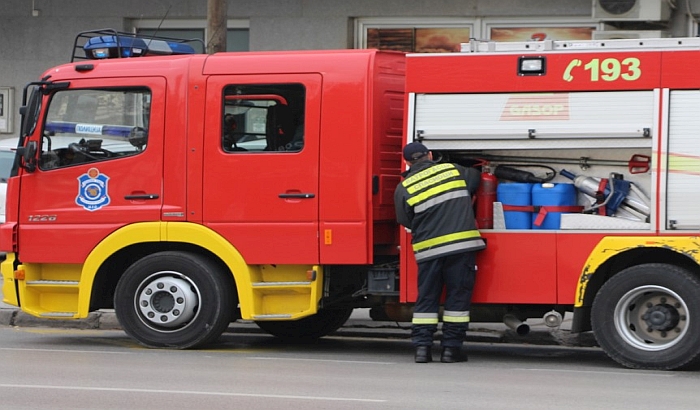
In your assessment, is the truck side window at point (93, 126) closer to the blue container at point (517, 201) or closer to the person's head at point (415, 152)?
the person's head at point (415, 152)

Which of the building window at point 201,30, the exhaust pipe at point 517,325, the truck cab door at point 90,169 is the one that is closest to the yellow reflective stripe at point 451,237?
the exhaust pipe at point 517,325

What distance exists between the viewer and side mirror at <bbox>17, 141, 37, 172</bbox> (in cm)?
1039

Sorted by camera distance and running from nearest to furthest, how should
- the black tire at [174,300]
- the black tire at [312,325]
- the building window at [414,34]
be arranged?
1. the black tire at [174,300]
2. the black tire at [312,325]
3. the building window at [414,34]

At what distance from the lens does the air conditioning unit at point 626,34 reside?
1596cm

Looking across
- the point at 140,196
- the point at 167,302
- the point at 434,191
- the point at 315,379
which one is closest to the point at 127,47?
the point at 140,196

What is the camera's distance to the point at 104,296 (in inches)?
414

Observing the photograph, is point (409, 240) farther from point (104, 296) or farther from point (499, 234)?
point (104, 296)

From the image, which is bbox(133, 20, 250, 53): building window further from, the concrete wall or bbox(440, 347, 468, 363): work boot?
bbox(440, 347, 468, 363): work boot

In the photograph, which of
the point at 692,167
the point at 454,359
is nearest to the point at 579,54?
the point at 692,167

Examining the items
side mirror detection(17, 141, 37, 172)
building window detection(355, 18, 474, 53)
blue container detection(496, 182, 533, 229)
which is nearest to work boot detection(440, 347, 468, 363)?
blue container detection(496, 182, 533, 229)

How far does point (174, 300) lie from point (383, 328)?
8.62ft

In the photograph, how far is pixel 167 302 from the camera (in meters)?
10.1

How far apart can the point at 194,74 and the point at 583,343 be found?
4133 millimetres

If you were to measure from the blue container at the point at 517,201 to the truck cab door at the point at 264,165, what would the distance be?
1466mm
